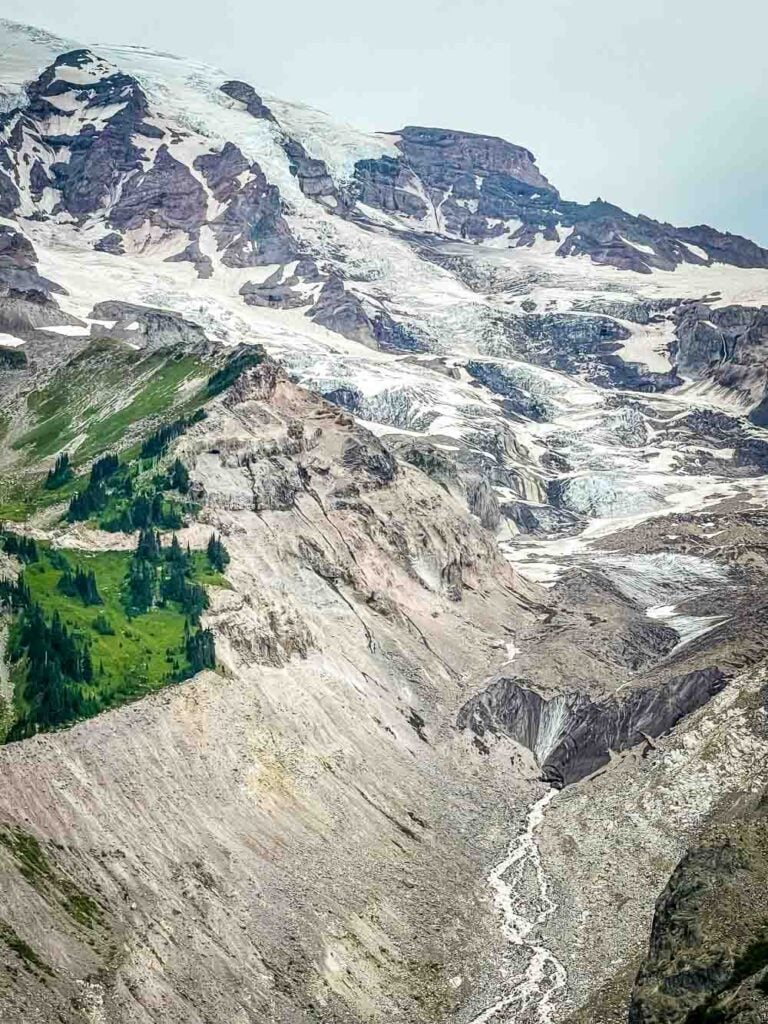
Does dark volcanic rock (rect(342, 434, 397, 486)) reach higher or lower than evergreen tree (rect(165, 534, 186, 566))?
higher

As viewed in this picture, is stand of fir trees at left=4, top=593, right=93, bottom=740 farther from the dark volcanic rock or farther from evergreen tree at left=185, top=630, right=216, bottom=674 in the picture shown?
the dark volcanic rock

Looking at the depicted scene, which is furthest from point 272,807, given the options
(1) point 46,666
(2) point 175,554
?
(2) point 175,554

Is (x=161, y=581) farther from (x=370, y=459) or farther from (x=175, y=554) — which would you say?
(x=370, y=459)

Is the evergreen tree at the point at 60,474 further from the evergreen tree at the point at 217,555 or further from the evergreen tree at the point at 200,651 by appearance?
the evergreen tree at the point at 200,651

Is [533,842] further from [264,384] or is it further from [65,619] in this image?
[264,384]

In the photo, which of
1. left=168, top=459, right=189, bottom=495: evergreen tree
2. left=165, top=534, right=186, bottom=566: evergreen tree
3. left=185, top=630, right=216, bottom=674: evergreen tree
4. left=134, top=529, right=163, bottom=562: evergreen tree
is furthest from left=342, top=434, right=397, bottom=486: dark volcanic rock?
left=185, top=630, right=216, bottom=674: evergreen tree

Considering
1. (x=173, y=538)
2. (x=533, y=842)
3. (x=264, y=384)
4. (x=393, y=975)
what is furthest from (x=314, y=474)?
(x=393, y=975)
